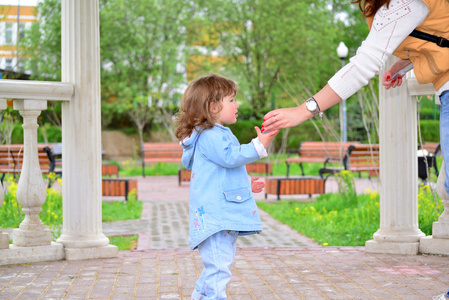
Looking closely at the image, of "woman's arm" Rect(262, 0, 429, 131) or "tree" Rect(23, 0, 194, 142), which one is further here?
"tree" Rect(23, 0, 194, 142)

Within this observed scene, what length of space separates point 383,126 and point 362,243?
128cm

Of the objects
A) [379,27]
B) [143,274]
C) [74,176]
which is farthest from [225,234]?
[74,176]

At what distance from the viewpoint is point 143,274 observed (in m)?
4.44

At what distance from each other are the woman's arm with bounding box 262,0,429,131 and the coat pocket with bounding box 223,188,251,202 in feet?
1.24

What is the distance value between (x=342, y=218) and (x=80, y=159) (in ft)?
12.2

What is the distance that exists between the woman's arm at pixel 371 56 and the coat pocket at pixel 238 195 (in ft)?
1.24

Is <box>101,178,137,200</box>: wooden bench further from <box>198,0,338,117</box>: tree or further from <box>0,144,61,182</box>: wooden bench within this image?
<box>198,0,338,117</box>: tree

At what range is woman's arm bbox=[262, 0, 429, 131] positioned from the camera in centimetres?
276

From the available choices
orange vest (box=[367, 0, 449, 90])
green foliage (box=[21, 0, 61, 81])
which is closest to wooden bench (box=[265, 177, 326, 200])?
orange vest (box=[367, 0, 449, 90])

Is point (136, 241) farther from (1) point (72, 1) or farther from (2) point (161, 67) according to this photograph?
(2) point (161, 67)

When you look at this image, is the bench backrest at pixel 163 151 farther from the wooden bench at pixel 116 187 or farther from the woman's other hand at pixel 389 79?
the woman's other hand at pixel 389 79

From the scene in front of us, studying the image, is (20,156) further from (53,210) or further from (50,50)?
(50,50)

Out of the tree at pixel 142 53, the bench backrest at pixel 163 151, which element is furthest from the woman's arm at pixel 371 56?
the tree at pixel 142 53

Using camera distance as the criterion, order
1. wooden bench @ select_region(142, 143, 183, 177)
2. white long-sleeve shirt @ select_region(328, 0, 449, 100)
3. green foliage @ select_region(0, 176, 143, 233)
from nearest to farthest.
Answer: white long-sleeve shirt @ select_region(328, 0, 449, 100) → green foliage @ select_region(0, 176, 143, 233) → wooden bench @ select_region(142, 143, 183, 177)
